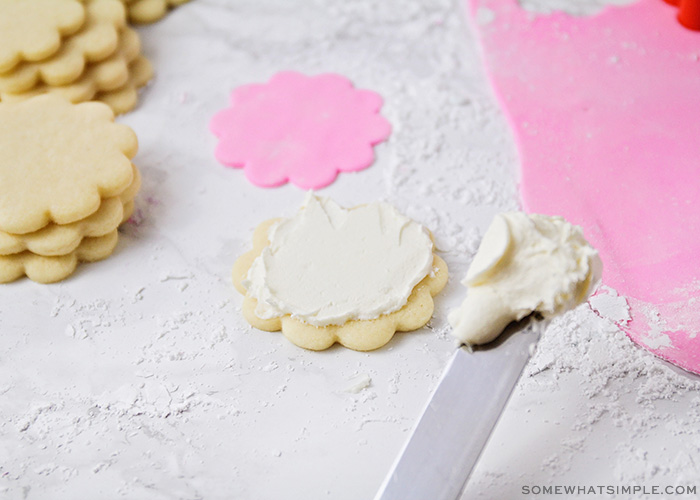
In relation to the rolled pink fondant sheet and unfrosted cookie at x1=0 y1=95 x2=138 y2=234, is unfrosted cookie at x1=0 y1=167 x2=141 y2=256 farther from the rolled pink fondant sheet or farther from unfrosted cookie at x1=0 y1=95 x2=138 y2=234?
the rolled pink fondant sheet

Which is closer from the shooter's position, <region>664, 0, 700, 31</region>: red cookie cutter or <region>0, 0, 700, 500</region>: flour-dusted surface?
<region>0, 0, 700, 500</region>: flour-dusted surface

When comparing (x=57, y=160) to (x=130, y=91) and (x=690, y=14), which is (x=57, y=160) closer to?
(x=130, y=91)

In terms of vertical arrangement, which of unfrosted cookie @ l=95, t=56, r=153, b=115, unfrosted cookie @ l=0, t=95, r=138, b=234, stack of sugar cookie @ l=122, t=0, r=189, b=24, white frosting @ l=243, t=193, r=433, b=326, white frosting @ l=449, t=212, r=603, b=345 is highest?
white frosting @ l=449, t=212, r=603, b=345

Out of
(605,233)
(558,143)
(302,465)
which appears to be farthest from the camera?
(558,143)

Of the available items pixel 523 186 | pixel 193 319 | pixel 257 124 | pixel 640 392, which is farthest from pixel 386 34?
pixel 640 392

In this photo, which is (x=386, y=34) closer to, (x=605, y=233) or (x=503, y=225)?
(x=605, y=233)

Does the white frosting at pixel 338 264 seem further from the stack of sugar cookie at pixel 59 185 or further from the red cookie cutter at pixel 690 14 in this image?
the red cookie cutter at pixel 690 14

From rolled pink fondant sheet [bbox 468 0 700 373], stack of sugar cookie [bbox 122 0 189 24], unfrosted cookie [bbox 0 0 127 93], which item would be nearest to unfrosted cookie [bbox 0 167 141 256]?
unfrosted cookie [bbox 0 0 127 93]

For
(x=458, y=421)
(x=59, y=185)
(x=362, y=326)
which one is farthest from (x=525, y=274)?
(x=59, y=185)
